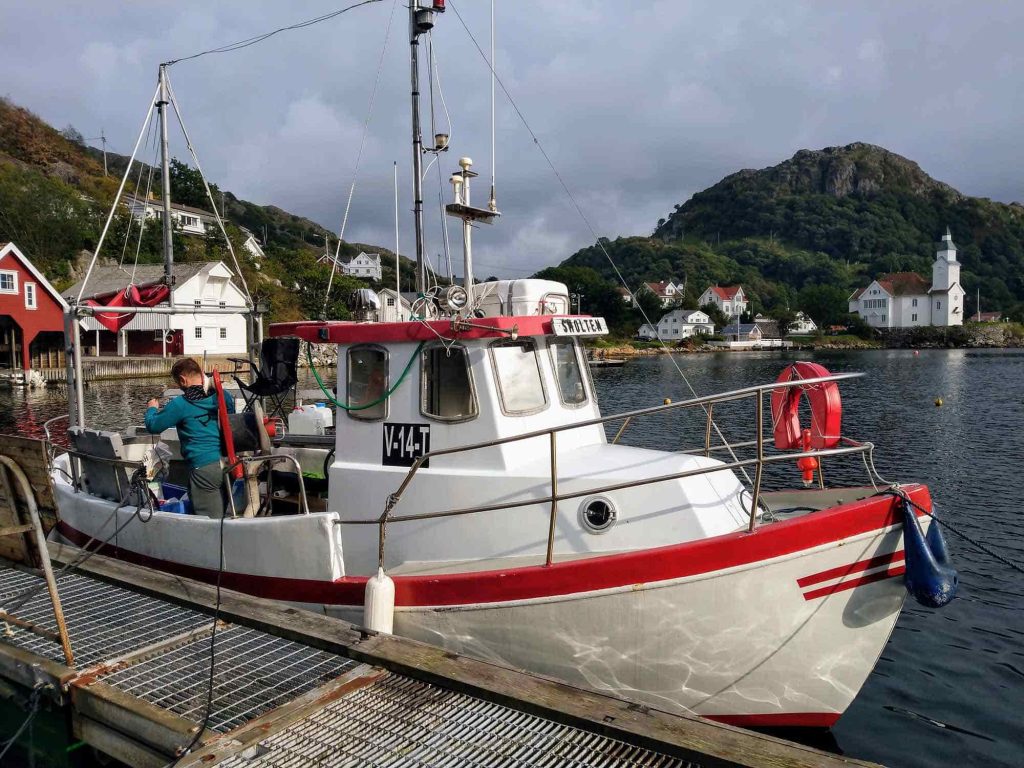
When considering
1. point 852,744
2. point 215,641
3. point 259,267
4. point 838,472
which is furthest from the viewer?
point 259,267

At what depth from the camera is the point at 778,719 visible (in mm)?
5816

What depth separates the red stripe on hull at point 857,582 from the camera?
18.1ft

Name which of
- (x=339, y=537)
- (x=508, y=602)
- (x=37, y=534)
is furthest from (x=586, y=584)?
(x=37, y=534)

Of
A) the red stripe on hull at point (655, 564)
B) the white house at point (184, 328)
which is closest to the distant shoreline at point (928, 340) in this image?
the white house at point (184, 328)

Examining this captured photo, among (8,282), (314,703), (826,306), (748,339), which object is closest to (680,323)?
(748,339)

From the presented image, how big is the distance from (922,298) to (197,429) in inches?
6129

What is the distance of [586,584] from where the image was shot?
5582 millimetres

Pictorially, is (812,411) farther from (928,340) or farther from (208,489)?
(928,340)

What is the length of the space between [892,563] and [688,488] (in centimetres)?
159

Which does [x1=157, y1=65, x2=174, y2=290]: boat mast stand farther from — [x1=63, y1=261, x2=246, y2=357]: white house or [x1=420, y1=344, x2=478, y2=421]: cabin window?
[x1=63, y1=261, x2=246, y2=357]: white house

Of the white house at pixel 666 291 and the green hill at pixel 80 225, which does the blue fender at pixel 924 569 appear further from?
the white house at pixel 666 291

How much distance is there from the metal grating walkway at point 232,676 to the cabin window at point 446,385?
2233 mm

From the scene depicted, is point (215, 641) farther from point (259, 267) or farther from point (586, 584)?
point (259, 267)

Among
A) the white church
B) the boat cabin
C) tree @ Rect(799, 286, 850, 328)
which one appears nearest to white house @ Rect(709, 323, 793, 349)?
tree @ Rect(799, 286, 850, 328)
